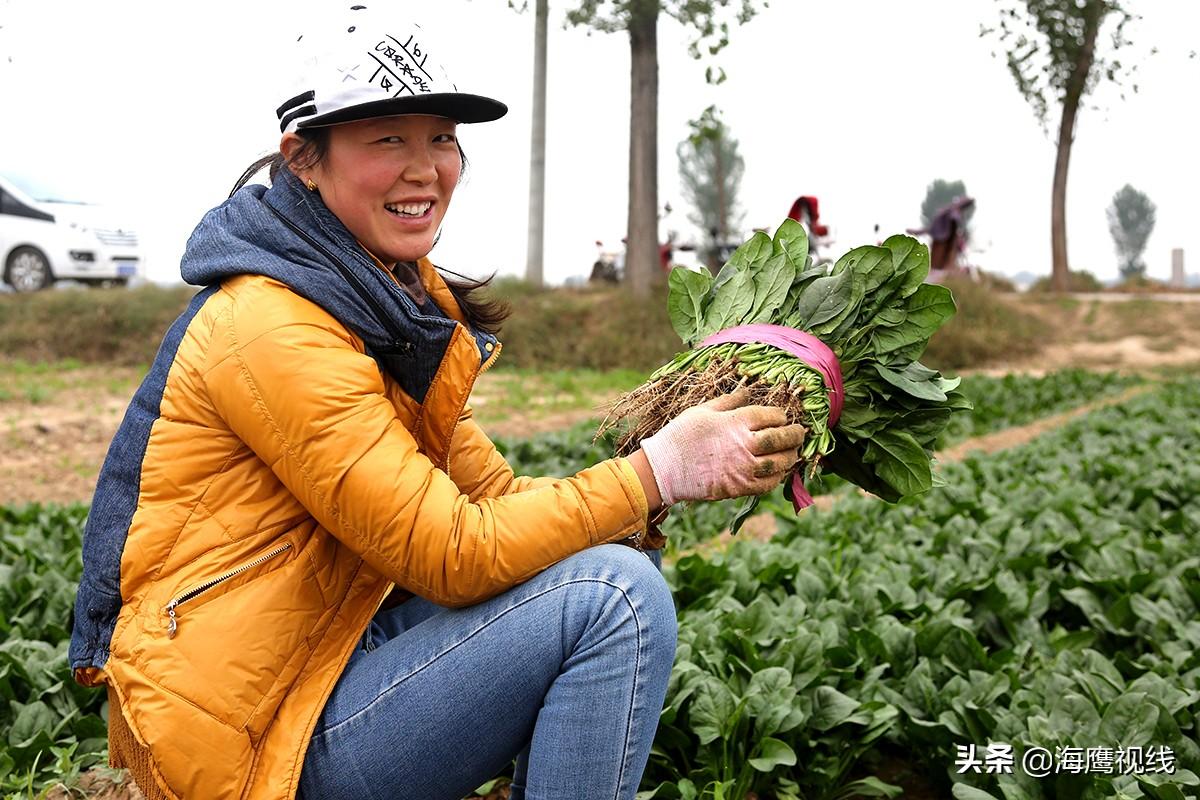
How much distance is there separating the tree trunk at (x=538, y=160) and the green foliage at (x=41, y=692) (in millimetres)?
14599

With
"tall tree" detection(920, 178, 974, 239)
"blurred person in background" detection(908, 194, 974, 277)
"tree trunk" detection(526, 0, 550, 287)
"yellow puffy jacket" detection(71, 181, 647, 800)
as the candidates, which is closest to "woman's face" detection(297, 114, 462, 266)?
"yellow puffy jacket" detection(71, 181, 647, 800)

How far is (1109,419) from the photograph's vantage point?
8.95m

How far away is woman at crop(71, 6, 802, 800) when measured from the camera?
1609mm

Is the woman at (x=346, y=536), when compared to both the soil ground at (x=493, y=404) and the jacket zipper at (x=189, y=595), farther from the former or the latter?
the soil ground at (x=493, y=404)

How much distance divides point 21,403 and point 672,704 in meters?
10.3

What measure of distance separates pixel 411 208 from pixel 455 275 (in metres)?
0.34

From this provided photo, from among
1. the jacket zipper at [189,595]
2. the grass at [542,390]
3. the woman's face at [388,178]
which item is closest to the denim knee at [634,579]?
the jacket zipper at [189,595]

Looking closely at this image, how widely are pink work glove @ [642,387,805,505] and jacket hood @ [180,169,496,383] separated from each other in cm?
42

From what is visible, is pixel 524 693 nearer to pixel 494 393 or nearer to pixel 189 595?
pixel 189 595

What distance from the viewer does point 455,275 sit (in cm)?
220

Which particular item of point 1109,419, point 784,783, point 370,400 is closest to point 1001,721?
point 784,783

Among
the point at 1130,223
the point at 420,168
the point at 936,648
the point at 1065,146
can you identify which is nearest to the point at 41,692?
the point at 420,168

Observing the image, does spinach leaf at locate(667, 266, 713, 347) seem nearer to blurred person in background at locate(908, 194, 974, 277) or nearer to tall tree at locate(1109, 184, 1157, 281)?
blurred person in background at locate(908, 194, 974, 277)

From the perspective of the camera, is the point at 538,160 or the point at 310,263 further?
Answer: the point at 538,160
